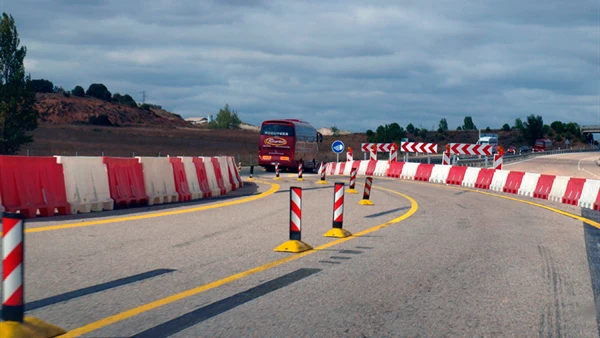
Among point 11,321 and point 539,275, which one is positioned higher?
point 11,321

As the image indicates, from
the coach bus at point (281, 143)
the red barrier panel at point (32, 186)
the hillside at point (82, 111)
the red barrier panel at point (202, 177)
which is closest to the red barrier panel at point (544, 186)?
the red barrier panel at point (202, 177)

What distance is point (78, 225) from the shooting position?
12.4 metres

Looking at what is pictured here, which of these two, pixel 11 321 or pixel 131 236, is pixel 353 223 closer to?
pixel 131 236

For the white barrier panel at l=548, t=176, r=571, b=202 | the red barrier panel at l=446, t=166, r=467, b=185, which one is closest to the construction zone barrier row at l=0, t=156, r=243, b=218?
the white barrier panel at l=548, t=176, r=571, b=202

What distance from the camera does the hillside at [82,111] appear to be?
122562mm

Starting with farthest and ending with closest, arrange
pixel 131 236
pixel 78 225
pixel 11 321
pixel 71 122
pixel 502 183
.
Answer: pixel 71 122
pixel 502 183
pixel 78 225
pixel 131 236
pixel 11 321

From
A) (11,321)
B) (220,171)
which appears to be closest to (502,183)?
(220,171)

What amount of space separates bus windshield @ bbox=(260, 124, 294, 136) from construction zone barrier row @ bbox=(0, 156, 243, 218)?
82.0 feet

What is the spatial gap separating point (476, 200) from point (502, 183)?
6.07 m

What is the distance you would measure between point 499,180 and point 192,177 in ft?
45.6

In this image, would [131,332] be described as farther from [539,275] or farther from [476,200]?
[476,200]

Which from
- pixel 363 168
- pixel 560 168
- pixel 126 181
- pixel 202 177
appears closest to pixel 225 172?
pixel 202 177

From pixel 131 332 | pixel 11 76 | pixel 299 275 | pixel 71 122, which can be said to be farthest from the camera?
pixel 71 122

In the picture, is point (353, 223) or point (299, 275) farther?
point (353, 223)
